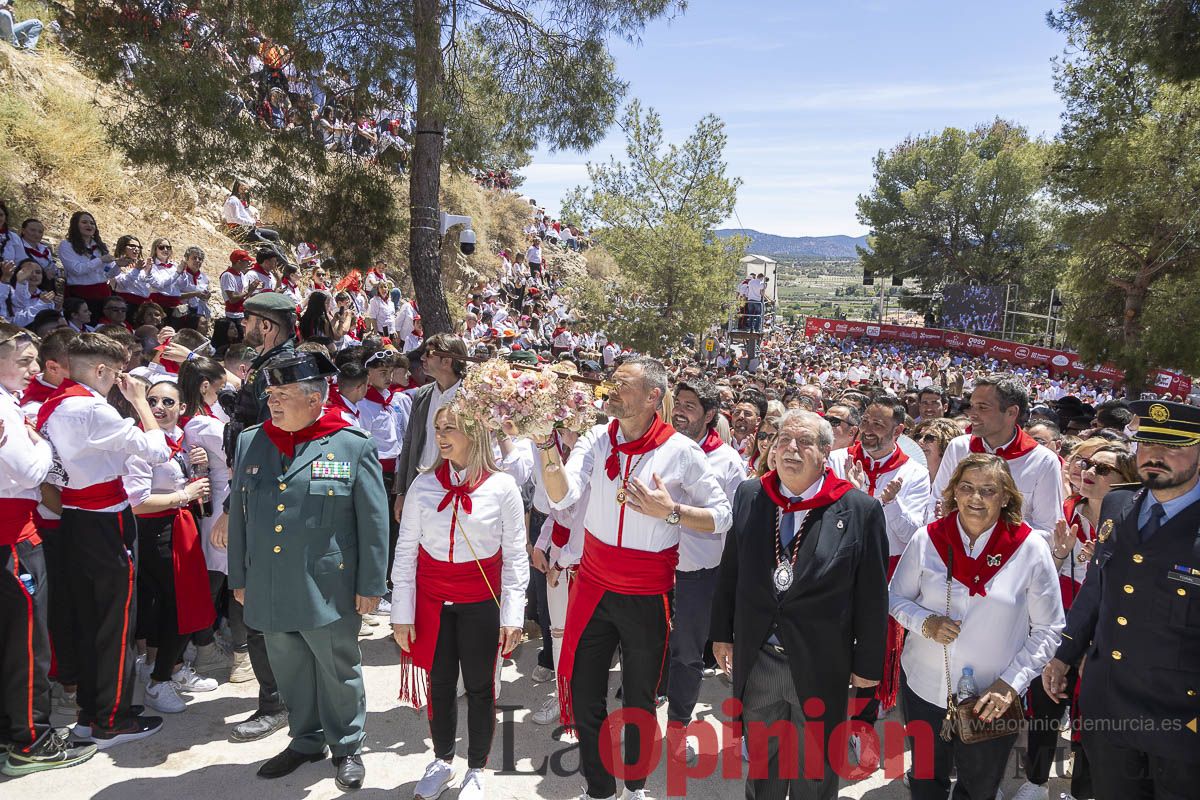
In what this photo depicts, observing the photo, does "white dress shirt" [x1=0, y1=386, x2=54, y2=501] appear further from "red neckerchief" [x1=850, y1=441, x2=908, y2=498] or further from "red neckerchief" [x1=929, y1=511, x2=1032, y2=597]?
"red neckerchief" [x1=850, y1=441, x2=908, y2=498]

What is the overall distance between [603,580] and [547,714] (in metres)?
A: 1.61

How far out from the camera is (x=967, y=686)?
3.36 meters

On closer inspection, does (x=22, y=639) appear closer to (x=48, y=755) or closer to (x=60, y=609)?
(x=60, y=609)

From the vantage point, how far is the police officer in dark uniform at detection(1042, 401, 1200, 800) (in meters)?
2.96

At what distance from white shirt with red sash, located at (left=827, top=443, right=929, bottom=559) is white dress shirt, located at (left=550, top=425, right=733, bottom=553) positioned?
3.53ft

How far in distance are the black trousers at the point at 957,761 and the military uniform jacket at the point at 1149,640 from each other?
0.42m

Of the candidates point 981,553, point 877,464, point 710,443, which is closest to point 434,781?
point 710,443

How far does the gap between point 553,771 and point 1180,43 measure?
10568 mm

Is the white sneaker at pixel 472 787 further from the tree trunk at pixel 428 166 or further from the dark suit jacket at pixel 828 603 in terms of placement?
the tree trunk at pixel 428 166

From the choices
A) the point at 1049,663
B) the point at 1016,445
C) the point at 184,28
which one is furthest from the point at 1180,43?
the point at 184,28

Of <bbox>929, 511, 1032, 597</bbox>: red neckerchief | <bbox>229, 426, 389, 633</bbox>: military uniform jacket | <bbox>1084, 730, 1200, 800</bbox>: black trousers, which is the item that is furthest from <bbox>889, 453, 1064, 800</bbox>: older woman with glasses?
<bbox>229, 426, 389, 633</bbox>: military uniform jacket

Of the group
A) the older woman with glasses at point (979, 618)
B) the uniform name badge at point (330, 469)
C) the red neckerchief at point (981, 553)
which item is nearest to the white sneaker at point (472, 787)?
the uniform name badge at point (330, 469)

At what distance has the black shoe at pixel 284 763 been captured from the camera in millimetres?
4059

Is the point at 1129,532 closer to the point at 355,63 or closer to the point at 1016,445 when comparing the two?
the point at 1016,445
